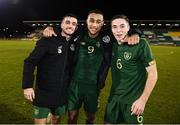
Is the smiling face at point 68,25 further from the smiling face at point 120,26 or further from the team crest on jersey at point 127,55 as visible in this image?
the team crest on jersey at point 127,55

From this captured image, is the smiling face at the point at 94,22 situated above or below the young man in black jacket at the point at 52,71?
above

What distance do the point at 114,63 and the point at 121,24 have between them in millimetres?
→ 575

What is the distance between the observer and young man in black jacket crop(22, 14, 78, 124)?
439 centimetres


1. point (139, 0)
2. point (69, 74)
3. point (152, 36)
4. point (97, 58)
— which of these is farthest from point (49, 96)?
point (139, 0)

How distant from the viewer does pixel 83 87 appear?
16.4ft

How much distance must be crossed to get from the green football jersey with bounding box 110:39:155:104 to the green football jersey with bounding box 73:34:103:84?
80cm

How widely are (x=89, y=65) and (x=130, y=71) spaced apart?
3.47 ft

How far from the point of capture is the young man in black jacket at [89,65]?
4797mm

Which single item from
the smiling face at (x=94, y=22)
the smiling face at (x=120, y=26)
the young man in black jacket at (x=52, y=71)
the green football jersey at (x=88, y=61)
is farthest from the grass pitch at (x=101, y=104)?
the smiling face at (x=120, y=26)

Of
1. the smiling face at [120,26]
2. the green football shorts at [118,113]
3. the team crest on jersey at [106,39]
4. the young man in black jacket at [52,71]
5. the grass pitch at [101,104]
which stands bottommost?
the grass pitch at [101,104]

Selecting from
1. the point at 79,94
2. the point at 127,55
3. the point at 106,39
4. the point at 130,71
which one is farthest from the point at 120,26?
the point at 79,94

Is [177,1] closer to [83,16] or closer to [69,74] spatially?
[83,16]

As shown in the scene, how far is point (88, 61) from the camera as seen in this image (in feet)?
16.2

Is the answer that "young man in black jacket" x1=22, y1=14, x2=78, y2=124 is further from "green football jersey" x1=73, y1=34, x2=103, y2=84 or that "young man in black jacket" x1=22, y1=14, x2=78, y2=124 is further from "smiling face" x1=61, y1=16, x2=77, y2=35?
"green football jersey" x1=73, y1=34, x2=103, y2=84
